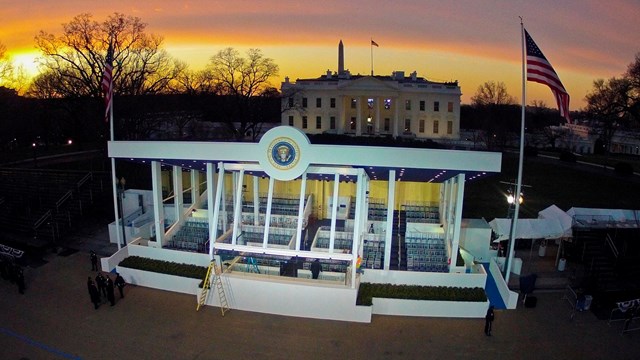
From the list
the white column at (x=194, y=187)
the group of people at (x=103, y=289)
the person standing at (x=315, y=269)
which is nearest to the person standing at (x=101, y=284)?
the group of people at (x=103, y=289)

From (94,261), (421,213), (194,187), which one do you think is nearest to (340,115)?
(421,213)

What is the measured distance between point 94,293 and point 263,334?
7.09 meters

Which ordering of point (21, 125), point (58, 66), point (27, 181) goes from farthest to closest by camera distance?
point (21, 125)
point (58, 66)
point (27, 181)

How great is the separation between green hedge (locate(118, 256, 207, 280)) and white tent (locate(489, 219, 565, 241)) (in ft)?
51.4

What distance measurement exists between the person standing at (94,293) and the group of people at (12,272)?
165 inches

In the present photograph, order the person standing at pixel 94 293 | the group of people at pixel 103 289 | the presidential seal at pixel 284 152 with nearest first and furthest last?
the person standing at pixel 94 293, the group of people at pixel 103 289, the presidential seal at pixel 284 152

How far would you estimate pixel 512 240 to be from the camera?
18469 mm

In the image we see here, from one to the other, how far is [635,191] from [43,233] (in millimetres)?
44777

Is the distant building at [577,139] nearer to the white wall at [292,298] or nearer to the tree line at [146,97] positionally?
the tree line at [146,97]

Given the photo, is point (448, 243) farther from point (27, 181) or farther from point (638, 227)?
point (27, 181)

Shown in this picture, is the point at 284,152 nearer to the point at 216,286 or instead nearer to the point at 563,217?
the point at 216,286

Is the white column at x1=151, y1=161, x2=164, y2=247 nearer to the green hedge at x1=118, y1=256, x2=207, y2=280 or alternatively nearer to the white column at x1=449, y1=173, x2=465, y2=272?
the green hedge at x1=118, y1=256, x2=207, y2=280

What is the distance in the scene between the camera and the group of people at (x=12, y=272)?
17.6 meters

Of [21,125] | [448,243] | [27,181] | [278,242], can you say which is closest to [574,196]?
[448,243]
